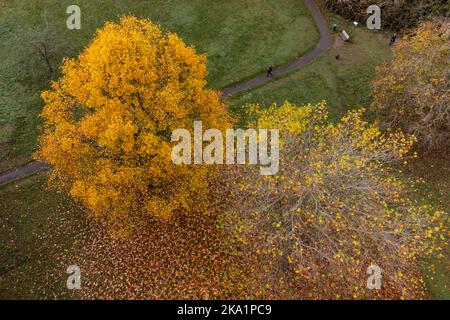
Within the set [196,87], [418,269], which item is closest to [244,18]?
[196,87]

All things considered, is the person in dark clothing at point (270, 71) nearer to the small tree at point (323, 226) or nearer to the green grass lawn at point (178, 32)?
the green grass lawn at point (178, 32)

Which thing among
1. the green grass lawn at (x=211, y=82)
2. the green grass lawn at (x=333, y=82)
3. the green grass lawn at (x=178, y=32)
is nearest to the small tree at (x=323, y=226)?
the green grass lawn at (x=211, y=82)

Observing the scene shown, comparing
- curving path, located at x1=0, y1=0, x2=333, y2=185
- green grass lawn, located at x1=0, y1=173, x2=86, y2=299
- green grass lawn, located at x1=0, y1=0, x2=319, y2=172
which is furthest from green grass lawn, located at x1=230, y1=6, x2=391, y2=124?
green grass lawn, located at x1=0, y1=173, x2=86, y2=299

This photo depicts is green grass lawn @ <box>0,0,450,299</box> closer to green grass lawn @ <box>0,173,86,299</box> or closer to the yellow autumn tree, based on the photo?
green grass lawn @ <box>0,173,86,299</box>

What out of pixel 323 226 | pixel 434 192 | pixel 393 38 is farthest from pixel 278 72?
pixel 323 226
